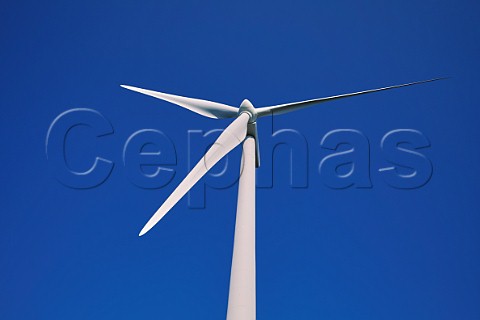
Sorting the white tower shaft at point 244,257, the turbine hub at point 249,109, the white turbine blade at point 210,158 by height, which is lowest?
the white tower shaft at point 244,257

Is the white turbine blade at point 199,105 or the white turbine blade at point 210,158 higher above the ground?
the white turbine blade at point 199,105

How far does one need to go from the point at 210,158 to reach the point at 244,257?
301cm

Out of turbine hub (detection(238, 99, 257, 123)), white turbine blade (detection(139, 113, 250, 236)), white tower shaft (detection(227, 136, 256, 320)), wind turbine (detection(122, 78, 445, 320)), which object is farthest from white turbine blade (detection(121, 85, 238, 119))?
white tower shaft (detection(227, 136, 256, 320))

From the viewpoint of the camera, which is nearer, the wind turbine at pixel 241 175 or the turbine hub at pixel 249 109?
the wind turbine at pixel 241 175

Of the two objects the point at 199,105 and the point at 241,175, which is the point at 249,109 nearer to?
the point at 199,105

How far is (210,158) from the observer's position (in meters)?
12.5

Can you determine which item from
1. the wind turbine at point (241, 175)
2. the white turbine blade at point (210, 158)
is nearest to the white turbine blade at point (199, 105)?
the wind turbine at point (241, 175)

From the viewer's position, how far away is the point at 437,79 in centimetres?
1547

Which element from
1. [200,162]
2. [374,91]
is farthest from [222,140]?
[374,91]

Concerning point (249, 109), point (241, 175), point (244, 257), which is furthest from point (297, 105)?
point (244, 257)

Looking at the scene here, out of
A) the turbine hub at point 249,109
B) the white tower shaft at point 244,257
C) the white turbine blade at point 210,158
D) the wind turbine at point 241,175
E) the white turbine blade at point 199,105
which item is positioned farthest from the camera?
the white turbine blade at point 199,105

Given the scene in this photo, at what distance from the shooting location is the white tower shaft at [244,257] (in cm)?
1049

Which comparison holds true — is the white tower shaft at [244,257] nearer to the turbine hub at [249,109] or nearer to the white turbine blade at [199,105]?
the turbine hub at [249,109]

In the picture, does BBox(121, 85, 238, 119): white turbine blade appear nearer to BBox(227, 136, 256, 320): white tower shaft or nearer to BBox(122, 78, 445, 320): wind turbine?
BBox(122, 78, 445, 320): wind turbine
